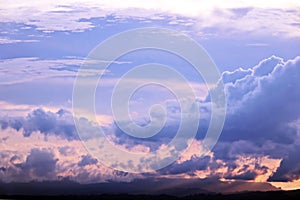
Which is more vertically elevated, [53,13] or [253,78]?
[53,13]

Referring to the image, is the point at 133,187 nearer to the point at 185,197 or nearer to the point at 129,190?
the point at 129,190

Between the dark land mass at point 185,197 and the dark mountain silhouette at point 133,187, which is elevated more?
the dark mountain silhouette at point 133,187

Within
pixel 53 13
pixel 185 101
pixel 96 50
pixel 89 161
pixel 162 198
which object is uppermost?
pixel 53 13

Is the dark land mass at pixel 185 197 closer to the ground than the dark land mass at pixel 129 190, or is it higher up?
closer to the ground

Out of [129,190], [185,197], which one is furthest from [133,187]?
[185,197]

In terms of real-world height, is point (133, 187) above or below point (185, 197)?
above

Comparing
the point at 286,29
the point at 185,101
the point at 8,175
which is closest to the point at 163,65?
the point at 185,101

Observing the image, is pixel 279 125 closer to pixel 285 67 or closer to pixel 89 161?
pixel 285 67

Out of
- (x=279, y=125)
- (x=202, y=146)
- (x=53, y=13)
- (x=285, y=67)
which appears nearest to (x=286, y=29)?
(x=285, y=67)

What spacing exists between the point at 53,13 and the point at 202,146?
1.86m

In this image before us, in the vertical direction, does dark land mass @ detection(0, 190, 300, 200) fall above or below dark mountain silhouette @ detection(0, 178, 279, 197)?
below

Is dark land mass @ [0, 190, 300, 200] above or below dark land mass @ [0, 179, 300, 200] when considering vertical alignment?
below

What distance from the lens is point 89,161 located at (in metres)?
5.91

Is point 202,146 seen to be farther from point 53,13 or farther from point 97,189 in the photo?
point 53,13
